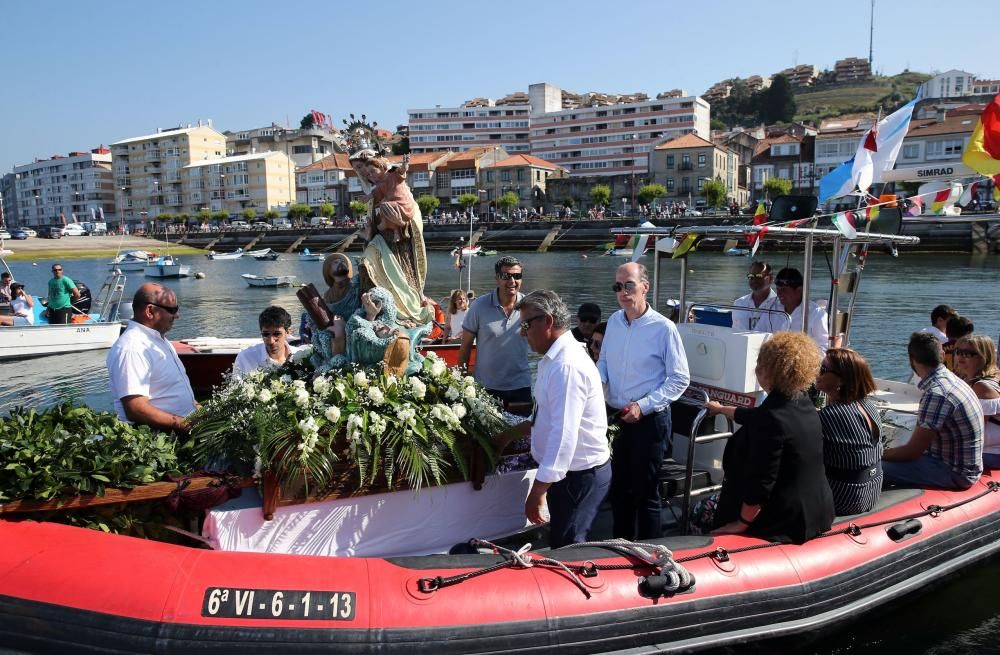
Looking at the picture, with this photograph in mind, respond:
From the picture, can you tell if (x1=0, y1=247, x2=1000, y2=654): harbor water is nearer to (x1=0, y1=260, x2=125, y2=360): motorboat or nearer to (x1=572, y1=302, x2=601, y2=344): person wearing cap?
(x1=0, y1=260, x2=125, y2=360): motorboat

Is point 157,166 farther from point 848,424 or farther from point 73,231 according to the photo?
point 848,424

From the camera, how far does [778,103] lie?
13625 cm

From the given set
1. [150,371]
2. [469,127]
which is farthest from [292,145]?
[150,371]

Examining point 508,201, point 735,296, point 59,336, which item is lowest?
point 735,296

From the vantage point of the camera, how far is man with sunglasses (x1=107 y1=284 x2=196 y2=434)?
168 inches

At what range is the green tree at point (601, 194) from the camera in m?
87.2

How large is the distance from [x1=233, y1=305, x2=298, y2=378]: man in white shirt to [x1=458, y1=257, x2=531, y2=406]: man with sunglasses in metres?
1.40

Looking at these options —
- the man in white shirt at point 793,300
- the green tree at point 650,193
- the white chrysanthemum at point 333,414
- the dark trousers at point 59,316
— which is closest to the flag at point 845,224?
the man in white shirt at point 793,300

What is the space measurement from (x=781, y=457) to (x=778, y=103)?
149 m

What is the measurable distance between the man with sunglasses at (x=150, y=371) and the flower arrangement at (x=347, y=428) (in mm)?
294

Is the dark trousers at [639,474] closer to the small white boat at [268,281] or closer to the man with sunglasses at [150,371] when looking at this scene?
the man with sunglasses at [150,371]

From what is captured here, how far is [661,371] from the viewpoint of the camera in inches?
177

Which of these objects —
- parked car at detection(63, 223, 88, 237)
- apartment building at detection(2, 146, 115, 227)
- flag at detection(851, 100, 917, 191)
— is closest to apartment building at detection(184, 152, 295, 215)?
apartment building at detection(2, 146, 115, 227)

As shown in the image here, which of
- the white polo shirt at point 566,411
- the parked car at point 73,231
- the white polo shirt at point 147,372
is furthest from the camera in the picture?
the parked car at point 73,231
